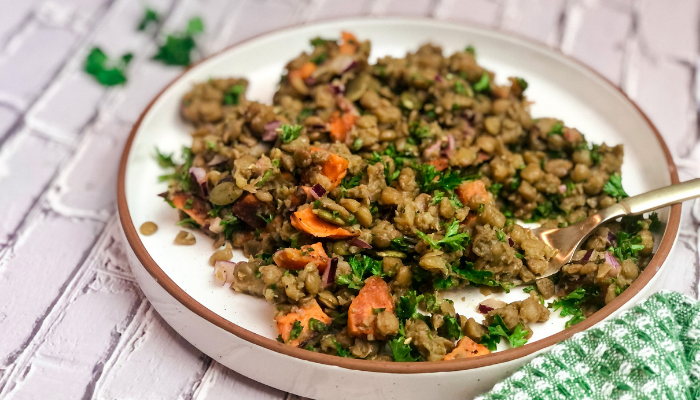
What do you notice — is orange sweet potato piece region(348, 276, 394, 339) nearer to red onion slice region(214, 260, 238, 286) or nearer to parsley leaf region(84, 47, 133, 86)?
red onion slice region(214, 260, 238, 286)

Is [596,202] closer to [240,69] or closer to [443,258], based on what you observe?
[443,258]

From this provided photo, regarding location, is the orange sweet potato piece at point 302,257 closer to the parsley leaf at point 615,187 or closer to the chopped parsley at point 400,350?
the chopped parsley at point 400,350

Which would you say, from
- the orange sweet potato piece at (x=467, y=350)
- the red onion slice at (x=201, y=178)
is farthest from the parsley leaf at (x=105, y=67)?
the orange sweet potato piece at (x=467, y=350)

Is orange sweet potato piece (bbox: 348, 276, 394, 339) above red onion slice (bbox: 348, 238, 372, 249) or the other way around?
the other way around

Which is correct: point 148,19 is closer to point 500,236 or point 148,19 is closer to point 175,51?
point 175,51

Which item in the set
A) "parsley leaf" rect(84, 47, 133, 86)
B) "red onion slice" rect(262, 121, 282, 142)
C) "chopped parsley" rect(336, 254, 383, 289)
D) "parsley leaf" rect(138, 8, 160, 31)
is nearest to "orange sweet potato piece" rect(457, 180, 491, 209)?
"chopped parsley" rect(336, 254, 383, 289)

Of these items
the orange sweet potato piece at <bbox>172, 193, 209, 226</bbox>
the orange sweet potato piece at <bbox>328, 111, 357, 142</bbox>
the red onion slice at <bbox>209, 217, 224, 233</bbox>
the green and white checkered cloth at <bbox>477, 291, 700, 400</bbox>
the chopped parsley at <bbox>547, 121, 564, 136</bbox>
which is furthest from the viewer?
the chopped parsley at <bbox>547, 121, 564, 136</bbox>
